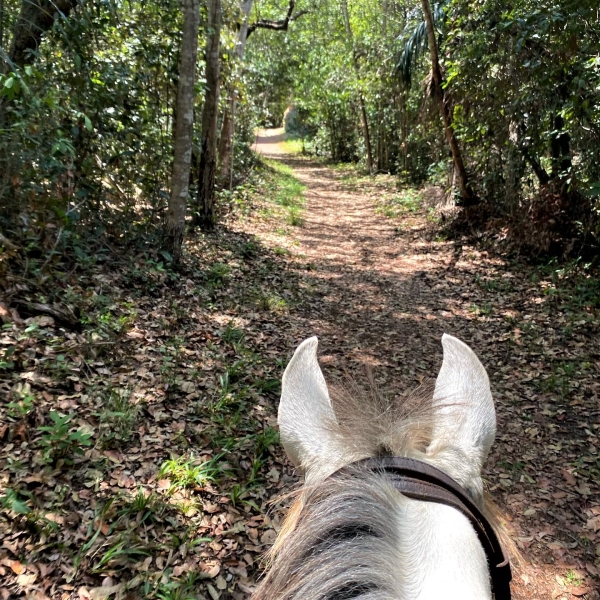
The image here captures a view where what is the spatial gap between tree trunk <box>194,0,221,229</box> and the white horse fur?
22.0ft

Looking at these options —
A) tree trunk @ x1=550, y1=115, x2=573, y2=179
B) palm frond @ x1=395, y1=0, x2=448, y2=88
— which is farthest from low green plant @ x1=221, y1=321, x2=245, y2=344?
palm frond @ x1=395, y1=0, x2=448, y2=88

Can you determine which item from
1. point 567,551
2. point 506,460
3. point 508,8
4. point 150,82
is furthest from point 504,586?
point 508,8

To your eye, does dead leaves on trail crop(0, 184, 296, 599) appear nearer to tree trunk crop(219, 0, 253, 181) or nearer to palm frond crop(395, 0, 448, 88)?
tree trunk crop(219, 0, 253, 181)

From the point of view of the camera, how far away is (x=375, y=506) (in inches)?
34.4

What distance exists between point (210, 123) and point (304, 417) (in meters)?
6.97

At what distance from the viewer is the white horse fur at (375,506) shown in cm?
76

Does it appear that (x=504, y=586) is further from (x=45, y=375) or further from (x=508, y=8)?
(x=508, y=8)

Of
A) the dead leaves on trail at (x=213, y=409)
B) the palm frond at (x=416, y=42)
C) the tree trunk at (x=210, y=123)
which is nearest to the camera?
the dead leaves on trail at (x=213, y=409)

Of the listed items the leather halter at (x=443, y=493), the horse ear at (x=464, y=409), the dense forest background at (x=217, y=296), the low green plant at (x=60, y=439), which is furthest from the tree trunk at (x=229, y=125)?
the leather halter at (x=443, y=493)

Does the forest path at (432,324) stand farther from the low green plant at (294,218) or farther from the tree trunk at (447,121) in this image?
the tree trunk at (447,121)

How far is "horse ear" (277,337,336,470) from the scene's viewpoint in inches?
44.2

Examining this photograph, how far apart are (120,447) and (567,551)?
3.02 m

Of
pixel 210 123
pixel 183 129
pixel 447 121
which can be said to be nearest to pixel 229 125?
pixel 210 123

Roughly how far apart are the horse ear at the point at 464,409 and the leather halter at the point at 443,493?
200 mm
